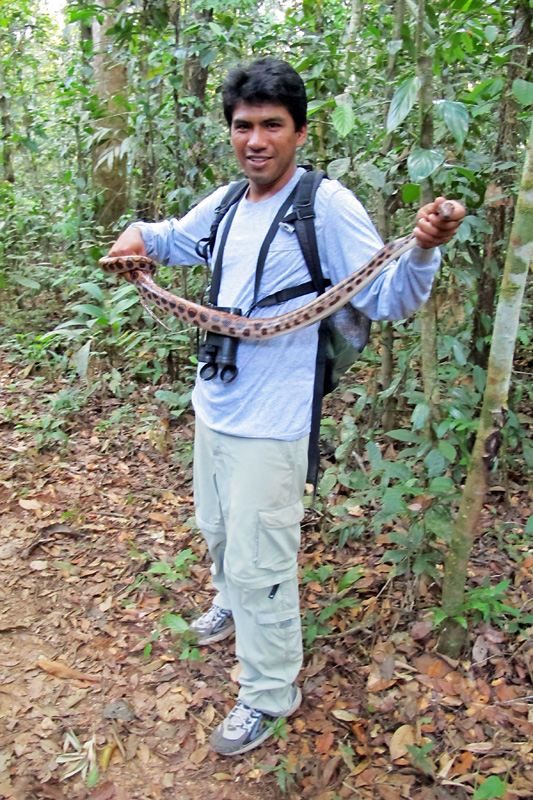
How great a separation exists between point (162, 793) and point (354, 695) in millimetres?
1082

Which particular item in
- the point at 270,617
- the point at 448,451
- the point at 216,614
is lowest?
the point at 216,614

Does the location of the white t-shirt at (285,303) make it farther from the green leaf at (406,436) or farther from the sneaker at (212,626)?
the sneaker at (212,626)

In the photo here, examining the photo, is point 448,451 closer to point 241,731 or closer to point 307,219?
point 307,219

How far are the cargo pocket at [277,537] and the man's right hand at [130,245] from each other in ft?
4.83


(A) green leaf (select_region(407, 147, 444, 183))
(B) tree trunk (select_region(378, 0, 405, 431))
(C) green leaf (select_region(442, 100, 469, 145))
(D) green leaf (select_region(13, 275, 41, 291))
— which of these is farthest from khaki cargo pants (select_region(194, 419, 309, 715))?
(D) green leaf (select_region(13, 275, 41, 291))

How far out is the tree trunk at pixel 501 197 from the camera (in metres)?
3.55

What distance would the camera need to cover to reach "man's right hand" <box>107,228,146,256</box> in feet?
9.84

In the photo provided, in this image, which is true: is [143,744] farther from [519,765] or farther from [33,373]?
[33,373]

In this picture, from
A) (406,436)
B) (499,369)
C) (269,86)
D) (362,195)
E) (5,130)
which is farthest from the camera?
(5,130)

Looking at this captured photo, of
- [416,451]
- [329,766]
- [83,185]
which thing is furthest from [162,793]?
[83,185]

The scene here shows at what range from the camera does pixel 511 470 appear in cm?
457

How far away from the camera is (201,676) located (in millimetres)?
3484

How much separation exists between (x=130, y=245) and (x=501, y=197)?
2236 mm

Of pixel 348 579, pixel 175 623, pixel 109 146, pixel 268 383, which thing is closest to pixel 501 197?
pixel 268 383
